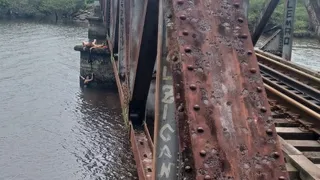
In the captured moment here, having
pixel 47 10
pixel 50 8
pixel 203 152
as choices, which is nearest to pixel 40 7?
pixel 47 10

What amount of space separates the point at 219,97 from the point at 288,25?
Result: 10481 millimetres

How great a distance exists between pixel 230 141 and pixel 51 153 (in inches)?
317

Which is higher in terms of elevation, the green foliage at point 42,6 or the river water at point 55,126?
the green foliage at point 42,6

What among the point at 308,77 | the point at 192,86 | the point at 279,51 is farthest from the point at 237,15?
the point at 279,51

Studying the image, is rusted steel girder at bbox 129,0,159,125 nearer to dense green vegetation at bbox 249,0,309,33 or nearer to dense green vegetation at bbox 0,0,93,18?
dense green vegetation at bbox 249,0,309,33

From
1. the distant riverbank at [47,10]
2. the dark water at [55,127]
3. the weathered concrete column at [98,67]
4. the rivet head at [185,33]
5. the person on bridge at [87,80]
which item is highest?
the rivet head at [185,33]

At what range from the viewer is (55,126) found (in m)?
11.0

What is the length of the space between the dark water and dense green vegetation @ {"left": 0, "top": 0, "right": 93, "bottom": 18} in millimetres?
26498

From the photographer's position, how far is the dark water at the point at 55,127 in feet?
27.5

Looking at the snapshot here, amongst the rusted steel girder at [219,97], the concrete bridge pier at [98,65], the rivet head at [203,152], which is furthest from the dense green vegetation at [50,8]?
the rivet head at [203,152]

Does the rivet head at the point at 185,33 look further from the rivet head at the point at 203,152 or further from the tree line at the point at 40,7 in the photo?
the tree line at the point at 40,7

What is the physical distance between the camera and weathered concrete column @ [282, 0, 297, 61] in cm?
1127

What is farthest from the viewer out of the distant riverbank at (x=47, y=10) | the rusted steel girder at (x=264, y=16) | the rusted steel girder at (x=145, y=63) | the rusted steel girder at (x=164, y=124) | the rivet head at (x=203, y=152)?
the distant riverbank at (x=47, y=10)

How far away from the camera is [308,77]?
9055 millimetres
